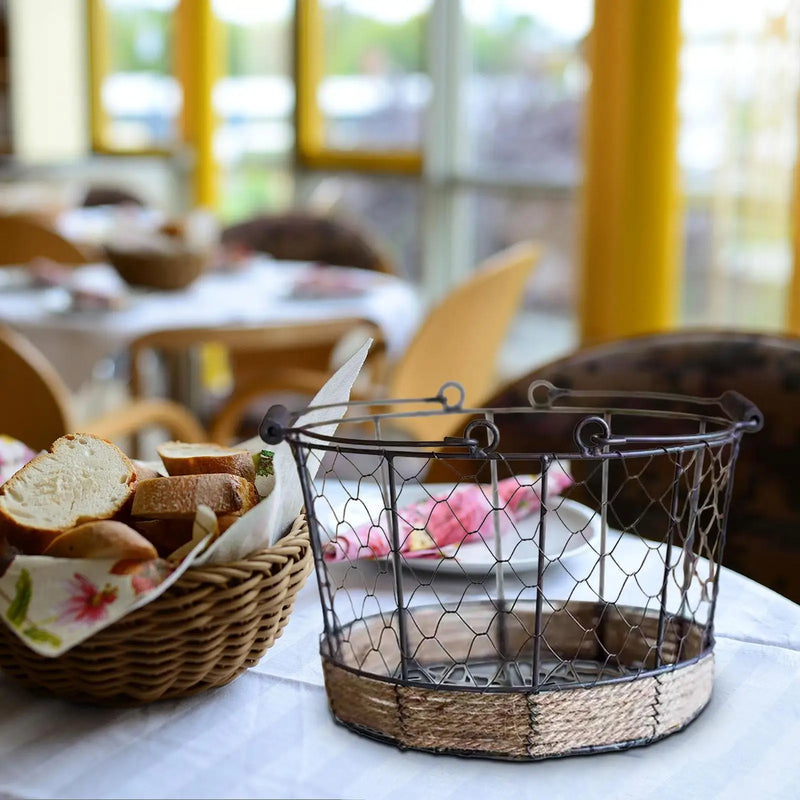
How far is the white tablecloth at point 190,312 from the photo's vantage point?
2.23m

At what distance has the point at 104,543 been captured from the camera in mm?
675

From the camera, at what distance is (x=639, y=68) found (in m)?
3.15

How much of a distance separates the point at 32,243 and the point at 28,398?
1892mm

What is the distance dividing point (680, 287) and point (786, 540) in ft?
8.21

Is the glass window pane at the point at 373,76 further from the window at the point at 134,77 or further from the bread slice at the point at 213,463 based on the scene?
the bread slice at the point at 213,463

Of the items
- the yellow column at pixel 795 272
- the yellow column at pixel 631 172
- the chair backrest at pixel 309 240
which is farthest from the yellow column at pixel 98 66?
the yellow column at pixel 795 272

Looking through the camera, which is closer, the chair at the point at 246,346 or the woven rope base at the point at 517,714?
the woven rope base at the point at 517,714

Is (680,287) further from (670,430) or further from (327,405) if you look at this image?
(327,405)

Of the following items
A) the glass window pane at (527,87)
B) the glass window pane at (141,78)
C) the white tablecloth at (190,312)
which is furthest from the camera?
the glass window pane at (141,78)

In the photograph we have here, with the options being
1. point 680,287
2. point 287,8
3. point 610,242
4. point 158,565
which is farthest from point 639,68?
point 158,565

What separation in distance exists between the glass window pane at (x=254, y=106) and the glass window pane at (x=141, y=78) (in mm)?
406

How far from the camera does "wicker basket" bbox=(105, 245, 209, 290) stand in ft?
8.39

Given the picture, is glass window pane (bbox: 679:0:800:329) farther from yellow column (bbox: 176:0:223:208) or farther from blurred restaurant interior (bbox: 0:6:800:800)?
yellow column (bbox: 176:0:223:208)

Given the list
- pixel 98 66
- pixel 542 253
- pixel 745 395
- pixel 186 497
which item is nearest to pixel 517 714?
pixel 186 497
